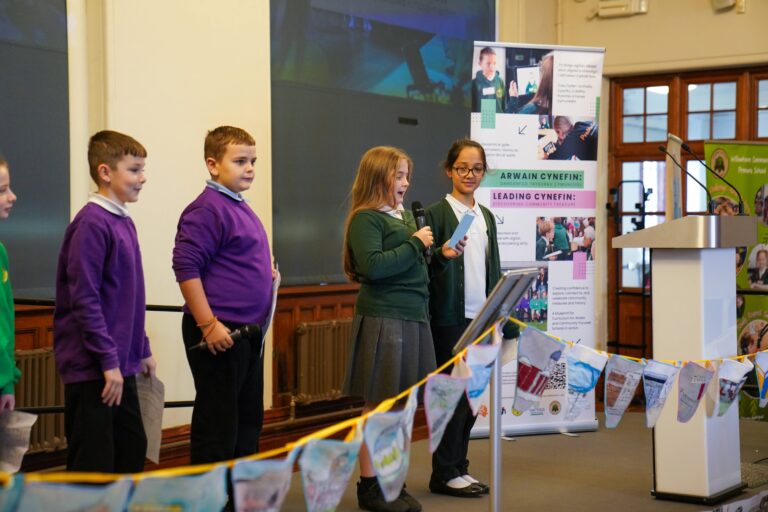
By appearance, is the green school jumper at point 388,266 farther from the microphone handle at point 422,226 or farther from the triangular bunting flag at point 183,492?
the triangular bunting flag at point 183,492

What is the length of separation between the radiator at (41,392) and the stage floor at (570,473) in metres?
0.97

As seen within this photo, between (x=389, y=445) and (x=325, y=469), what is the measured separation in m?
0.24

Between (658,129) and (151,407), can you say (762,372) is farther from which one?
(658,129)

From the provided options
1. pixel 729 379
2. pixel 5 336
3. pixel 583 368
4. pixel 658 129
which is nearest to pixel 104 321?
pixel 5 336

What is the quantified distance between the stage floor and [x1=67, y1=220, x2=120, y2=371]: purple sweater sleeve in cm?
146

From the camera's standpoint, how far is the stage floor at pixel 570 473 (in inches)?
151

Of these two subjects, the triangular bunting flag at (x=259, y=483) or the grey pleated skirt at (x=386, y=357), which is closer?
the triangular bunting flag at (x=259, y=483)

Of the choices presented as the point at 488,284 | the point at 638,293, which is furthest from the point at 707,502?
the point at 638,293

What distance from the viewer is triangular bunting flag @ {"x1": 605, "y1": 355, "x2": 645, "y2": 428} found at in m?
3.13

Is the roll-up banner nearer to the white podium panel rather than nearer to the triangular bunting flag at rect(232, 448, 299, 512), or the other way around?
the white podium panel

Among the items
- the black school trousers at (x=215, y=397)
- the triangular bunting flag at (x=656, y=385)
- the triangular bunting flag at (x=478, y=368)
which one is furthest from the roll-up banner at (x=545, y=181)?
the triangular bunting flag at (x=478, y=368)

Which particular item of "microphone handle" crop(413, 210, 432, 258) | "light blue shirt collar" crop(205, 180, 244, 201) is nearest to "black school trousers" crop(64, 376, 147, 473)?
"light blue shirt collar" crop(205, 180, 244, 201)

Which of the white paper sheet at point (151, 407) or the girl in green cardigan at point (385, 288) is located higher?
the girl in green cardigan at point (385, 288)

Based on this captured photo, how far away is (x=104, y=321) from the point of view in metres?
2.60
